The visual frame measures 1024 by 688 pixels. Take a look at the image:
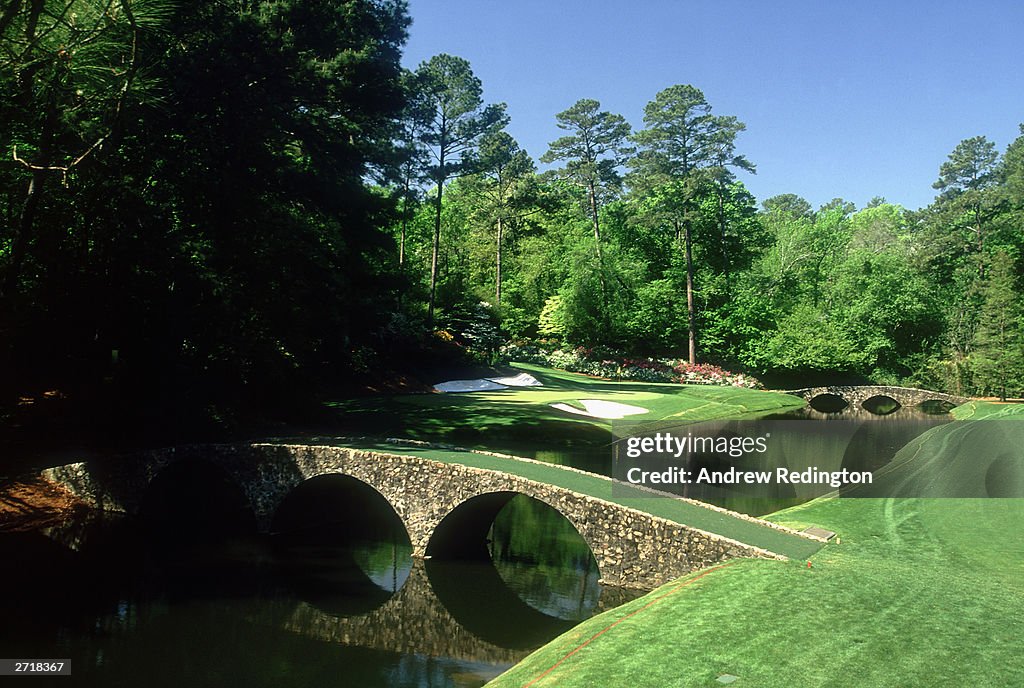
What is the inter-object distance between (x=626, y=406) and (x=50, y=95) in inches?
1197

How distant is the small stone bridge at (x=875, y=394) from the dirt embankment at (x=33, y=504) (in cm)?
4759

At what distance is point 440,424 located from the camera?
33.5m

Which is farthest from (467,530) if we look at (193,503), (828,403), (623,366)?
(828,403)

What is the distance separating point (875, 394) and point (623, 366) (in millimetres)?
18584

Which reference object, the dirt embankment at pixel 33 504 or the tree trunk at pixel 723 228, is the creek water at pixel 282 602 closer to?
the dirt embankment at pixel 33 504

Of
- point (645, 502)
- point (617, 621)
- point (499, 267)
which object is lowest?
point (617, 621)

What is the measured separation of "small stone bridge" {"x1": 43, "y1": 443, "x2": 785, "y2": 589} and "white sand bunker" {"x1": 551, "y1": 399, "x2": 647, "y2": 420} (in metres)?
17.1

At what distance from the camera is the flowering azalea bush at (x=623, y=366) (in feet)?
188

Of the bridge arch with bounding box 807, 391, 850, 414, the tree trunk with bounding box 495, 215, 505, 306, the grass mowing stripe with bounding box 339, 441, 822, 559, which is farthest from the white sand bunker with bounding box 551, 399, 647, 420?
the tree trunk with bounding box 495, 215, 505, 306

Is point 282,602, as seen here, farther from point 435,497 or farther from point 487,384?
point 487,384

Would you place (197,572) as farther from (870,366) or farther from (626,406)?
(870,366)

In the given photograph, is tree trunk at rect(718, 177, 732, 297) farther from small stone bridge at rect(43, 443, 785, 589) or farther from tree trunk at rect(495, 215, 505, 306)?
small stone bridge at rect(43, 443, 785, 589)

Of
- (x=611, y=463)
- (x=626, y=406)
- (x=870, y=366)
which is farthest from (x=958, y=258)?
(x=611, y=463)

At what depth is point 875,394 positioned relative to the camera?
179 feet
